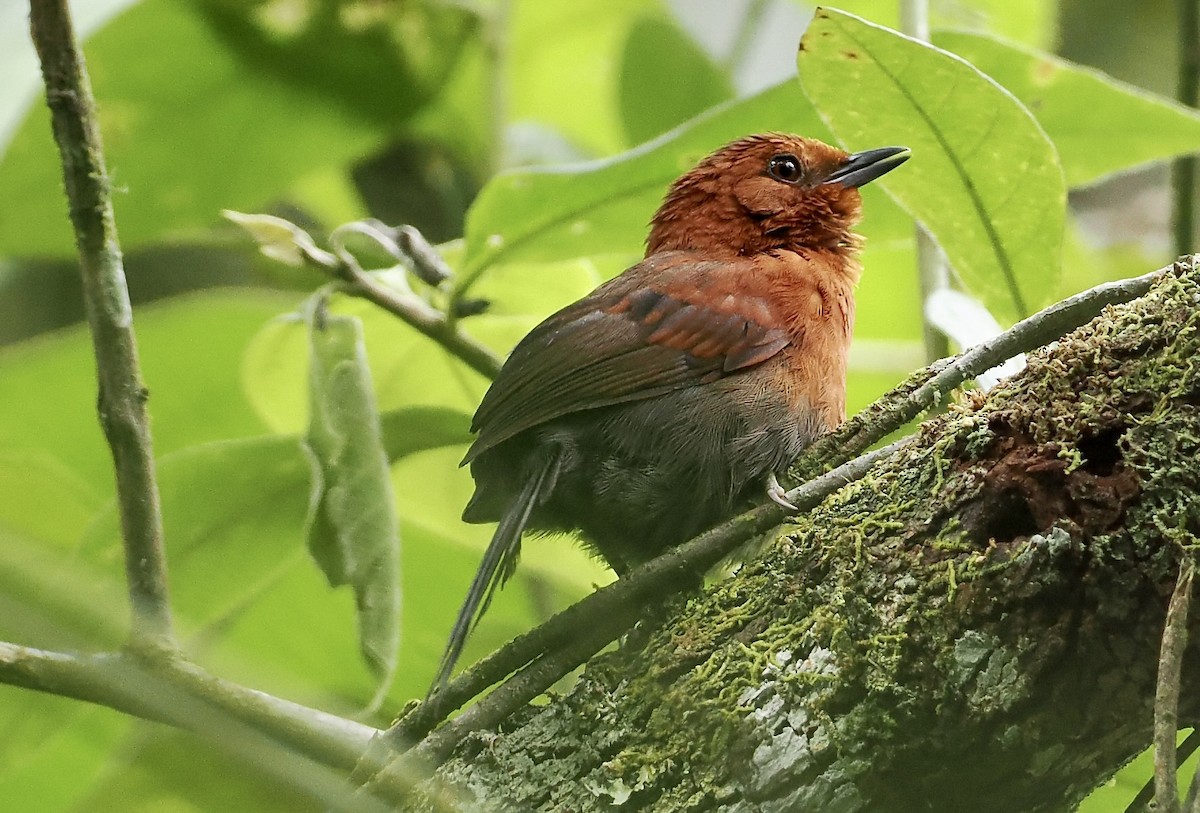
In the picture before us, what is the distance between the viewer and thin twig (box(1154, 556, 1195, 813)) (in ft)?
4.39

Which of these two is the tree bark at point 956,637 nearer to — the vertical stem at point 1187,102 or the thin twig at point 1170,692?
the thin twig at point 1170,692

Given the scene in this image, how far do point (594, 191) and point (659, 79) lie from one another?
131 cm

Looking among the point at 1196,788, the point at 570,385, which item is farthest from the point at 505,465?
the point at 1196,788

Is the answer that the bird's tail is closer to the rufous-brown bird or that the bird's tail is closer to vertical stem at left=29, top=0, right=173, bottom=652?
the rufous-brown bird

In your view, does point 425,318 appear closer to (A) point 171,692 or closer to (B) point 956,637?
(A) point 171,692

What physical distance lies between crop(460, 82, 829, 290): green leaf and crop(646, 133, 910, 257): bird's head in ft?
0.68

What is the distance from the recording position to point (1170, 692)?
1.39 m

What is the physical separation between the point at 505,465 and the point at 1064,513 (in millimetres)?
1270

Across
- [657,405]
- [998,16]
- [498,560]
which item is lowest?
[498,560]

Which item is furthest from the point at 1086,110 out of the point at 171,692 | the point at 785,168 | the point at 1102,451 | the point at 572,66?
the point at 572,66

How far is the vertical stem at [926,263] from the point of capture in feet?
9.02

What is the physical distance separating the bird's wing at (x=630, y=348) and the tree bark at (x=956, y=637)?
73 cm

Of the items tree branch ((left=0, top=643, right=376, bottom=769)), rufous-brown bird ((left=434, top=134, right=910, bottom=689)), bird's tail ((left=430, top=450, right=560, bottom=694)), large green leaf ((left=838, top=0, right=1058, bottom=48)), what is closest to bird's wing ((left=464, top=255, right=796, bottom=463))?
rufous-brown bird ((left=434, top=134, right=910, bottom=689))

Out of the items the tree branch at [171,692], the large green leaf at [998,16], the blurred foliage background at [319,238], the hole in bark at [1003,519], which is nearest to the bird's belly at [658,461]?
the blurred foliage background at [319,238]
